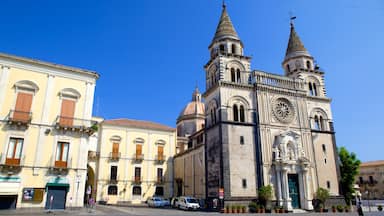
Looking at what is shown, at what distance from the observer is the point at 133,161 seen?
39.4 meters

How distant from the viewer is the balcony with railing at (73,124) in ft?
69.9

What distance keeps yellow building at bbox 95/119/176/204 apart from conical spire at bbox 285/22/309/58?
2089 cm

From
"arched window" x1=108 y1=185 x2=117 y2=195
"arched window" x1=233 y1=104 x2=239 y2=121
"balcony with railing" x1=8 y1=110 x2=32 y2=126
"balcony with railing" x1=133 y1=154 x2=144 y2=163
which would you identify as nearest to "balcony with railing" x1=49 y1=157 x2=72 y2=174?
"balcony with railing" x1=8 y1=110 x2=32 y2=126

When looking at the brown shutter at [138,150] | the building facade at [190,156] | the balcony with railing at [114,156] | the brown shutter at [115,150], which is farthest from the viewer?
the brown shutter at [138,150]

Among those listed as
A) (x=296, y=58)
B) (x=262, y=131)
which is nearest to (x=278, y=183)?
(x=262, y=131)

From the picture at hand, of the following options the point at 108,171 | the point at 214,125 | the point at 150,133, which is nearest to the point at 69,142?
the point at 214,125

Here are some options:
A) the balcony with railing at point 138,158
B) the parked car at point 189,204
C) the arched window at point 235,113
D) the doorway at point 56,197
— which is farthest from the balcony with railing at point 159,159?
the doorway at point 56,197

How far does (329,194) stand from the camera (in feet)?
94.4

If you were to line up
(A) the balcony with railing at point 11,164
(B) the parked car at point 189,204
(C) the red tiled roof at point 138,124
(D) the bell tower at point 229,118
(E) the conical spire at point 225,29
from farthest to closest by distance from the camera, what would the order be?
(C) the red tiled roof at point 138,124 → (E) the conical spire at point 225,29 → (B) the parked car at point 189,204 → (D) the bell tower at point 229,118 → (A) the balcony with railing at point 11,164

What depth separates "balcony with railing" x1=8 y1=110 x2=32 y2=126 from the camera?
1972cm

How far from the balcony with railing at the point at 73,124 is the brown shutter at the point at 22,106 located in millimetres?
2177

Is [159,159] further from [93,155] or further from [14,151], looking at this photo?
[14,151]

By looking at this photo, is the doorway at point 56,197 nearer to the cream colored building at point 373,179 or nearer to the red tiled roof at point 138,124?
the red tiled roof at point 138,124

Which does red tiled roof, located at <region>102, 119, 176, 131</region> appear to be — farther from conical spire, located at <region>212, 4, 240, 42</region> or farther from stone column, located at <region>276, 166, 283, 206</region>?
stone column, located at <region>276, 166, 283, 206</region>
